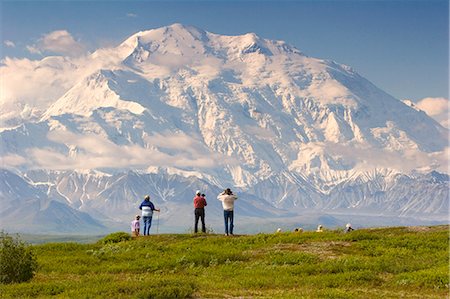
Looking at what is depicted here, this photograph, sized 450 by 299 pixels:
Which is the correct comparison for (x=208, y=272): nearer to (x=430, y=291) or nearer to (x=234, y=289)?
(x=234, y=289)

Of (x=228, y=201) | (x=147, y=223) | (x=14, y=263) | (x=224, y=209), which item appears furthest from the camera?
(x=147, y=223)

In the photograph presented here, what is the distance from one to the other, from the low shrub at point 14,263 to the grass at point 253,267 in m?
0.70

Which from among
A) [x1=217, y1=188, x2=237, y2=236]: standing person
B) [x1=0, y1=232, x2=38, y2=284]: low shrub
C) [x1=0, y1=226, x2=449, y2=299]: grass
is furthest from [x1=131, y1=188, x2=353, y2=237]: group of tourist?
[x1=0, y1=232, x2=38, y2=284]: low shrub

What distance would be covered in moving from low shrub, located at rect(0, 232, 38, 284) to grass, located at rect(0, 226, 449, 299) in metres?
0.70

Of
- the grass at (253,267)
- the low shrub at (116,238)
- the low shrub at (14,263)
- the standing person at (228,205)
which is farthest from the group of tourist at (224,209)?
the low shrub at (14,263)

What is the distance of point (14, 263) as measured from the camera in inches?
1380

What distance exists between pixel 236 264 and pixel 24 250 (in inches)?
424

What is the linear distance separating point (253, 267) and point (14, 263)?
1165 centimetres

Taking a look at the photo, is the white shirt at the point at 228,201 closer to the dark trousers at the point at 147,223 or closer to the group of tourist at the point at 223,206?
the group of tourist at the point at 223,206

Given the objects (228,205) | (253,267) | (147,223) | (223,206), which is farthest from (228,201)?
(253,267)

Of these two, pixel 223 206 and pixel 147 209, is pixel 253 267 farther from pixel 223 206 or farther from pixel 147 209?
pixel 147 209

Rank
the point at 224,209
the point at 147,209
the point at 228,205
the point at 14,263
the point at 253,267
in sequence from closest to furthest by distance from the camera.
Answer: the point at 14,263
the point at 253,267
the point at 228,205
the point at 224,209
the point at 147,209

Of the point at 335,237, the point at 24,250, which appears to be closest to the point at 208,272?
the point at 24,250

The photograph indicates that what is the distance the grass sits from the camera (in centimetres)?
3067
